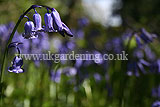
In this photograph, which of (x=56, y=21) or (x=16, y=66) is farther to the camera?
(x=16, y=66)

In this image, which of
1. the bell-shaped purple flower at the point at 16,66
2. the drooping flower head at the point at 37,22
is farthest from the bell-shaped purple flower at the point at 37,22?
the bell-shaped purple flower at the point at 16,66

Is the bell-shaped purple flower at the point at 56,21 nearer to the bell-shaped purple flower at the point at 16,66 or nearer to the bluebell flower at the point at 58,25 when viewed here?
the bluebell flower at the point at 58,25

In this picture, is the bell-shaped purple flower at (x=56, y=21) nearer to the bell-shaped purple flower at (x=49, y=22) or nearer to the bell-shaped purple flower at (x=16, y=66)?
the bell-shaped purple flower at (x=49, y=22)

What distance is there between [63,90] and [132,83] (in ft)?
3.90

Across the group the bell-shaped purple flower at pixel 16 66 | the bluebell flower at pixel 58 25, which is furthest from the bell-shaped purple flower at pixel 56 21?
the bell-shaped purple flower at pixel 16 66

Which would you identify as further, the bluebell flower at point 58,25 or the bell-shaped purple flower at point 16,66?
the bell-shaped purple flower at point 16,66

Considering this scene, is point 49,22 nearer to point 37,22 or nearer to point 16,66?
point 37,22

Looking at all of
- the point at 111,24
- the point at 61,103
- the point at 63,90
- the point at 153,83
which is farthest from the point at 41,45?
the point at 111,24

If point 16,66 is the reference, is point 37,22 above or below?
above

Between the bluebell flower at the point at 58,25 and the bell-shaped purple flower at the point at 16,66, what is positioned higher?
the bluebell flower at the point at 58,25

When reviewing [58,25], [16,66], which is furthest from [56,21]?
[16,66]

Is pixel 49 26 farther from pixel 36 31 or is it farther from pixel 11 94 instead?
pixel 11 94

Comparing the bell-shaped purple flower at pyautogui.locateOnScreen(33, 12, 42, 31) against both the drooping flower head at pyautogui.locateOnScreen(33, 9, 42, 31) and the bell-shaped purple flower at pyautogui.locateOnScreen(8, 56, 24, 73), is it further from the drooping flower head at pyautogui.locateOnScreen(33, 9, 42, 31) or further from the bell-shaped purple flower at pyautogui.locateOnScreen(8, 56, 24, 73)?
the bell-shaped purple flower at pyautogui.locateOnScreen(8, 56, 24, 73)

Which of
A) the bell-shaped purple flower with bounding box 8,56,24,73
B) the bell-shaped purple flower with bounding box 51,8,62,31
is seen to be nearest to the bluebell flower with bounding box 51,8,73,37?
the bell-shaped purple flower with bounding box 51,8,62,31
